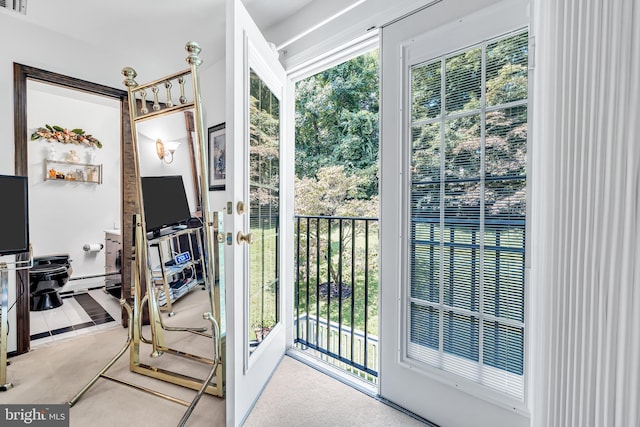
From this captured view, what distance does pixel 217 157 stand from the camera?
2803mm

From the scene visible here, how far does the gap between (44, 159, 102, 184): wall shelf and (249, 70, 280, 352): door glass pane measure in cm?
334

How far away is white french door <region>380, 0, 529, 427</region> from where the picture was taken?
1.23 meters

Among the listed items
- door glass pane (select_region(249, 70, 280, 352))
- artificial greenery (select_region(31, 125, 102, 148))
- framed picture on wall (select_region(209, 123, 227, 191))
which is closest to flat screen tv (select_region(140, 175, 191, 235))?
door glass pane (select_region(249, 70, 280, 352))

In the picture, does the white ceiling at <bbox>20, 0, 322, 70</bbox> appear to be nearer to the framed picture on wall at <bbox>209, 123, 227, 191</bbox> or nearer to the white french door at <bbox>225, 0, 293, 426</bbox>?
the white french door at <bbox>225, 0, 293, 426</bbox>

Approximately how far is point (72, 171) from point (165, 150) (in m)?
2.95

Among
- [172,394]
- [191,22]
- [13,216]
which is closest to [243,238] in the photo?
[172,394]

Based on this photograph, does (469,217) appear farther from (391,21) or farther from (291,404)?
(291,404)

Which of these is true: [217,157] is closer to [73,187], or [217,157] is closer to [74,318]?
[74,318]

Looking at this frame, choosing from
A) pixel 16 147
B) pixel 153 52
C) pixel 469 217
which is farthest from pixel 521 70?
pixel 16 147

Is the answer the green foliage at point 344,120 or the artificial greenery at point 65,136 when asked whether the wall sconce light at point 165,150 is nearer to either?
the green foliage at point 344,120

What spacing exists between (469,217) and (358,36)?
1197 millimetres

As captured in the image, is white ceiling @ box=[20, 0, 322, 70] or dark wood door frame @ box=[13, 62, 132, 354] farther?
dark wood door frame @ box=[13, 62, 132, 354]

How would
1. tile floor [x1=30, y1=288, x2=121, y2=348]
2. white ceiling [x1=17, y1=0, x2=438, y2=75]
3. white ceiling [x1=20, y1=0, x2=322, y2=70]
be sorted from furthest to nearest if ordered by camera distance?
tile floor [x1=30, y1=288, x2=121, y2=348]
white ceiling [x1=20, y1=0, x2=322, y2=70]
white ceiling [x1=17, y1=0, x2=438, y2=75]

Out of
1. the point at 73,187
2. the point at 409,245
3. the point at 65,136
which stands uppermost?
the point at 65,136
